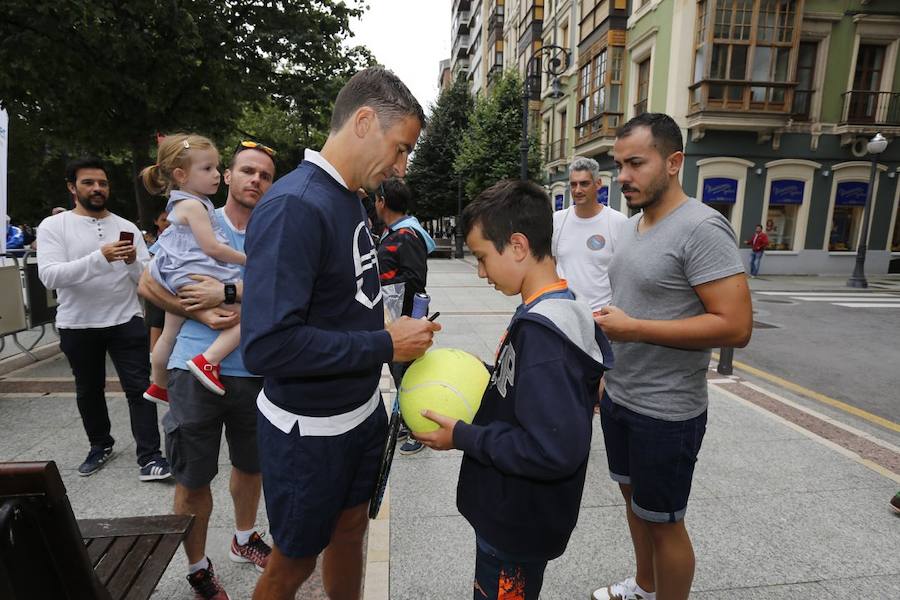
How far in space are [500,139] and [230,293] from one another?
24.1m

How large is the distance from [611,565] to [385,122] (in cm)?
267

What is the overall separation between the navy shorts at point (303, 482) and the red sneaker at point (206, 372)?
0.69 m

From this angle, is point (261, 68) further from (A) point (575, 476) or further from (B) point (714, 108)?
(B) point (714, 108)

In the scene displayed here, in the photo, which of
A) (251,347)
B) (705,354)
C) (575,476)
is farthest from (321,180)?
(705,354)

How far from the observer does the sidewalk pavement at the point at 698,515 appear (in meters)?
2.70

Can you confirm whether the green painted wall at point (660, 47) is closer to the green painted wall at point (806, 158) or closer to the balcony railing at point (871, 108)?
the green painted wall at point (806, 158)

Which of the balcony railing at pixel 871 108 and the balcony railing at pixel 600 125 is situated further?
the balcony railing at pixel 600 125

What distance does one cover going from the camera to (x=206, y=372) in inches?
95.7

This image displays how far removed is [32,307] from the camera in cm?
675

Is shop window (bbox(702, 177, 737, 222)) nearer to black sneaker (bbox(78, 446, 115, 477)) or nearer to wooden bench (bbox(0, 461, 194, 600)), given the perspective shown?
black sneaker (bbox(78, 446, 115, 477))

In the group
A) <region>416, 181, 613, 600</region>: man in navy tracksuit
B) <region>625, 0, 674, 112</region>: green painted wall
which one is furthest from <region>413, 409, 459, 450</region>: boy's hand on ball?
<region>625, 0, 674, 112</region>: green painted wall

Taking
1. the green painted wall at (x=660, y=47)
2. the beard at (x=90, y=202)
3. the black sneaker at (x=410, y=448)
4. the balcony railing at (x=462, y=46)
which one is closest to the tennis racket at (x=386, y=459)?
the black sneaker at (x=410, y=448)

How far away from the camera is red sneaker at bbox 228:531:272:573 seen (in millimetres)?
2811

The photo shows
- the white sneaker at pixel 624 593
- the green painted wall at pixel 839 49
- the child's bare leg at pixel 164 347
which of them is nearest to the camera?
the white sneaker at pixel 624 593
